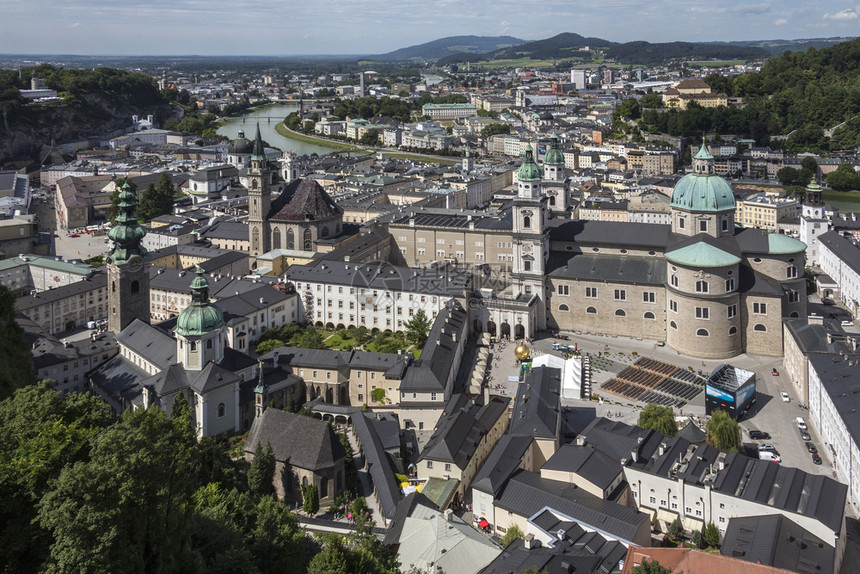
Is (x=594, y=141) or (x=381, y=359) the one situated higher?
(x=594, y=141)

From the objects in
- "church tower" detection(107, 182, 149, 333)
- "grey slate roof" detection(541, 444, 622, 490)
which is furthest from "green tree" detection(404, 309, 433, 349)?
"grey slate roof" detection(541, 444, 622, 490)

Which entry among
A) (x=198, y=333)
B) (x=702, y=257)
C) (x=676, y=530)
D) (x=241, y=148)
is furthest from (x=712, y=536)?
(x=241, y=148)

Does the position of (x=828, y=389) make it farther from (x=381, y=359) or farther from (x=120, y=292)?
(x=120, y=292)

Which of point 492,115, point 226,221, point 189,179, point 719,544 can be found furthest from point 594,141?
point 719,544

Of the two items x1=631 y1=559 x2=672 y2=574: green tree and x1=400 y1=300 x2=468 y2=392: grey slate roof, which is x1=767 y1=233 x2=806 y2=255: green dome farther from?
x1=631 y1=559 x2=672 y2=574: green tree

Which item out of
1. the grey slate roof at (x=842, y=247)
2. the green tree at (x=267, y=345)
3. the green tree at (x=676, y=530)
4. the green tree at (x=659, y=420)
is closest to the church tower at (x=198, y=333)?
the green tree at (x=267, y=345)
